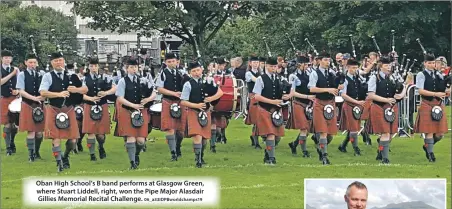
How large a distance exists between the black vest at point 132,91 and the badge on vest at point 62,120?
0.83 metres

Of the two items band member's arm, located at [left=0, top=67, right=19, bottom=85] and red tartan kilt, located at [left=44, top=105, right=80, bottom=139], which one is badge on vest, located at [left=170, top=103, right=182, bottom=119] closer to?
red tartan kilt, located at [left=44, top=105, right=80, bottom=139]

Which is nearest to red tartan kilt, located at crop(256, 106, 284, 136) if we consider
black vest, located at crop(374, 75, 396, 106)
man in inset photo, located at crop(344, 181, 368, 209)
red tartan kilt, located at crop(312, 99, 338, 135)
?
red tartan kilt, located at crop(312, 99, 338, 135)

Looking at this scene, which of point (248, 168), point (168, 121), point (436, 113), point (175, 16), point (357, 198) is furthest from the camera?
point (175, 16)

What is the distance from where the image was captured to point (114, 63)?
11.6 meters

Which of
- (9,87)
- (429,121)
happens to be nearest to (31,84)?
(9,87)

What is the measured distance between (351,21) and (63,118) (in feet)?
35.2

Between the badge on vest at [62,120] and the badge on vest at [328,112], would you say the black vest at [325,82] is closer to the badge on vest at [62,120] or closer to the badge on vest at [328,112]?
the badge on vest at [328,112]

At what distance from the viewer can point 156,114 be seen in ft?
34.2

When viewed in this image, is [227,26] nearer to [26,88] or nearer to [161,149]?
[161,149]

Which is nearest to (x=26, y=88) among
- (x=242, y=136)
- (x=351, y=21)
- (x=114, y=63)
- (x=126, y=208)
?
(x=114, y=63)

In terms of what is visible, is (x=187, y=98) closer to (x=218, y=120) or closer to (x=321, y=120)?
(x=321, y=120)

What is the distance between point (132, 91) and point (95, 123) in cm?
110

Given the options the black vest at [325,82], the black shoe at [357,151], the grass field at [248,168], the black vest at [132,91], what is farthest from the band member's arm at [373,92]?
the black vest at [132,91]

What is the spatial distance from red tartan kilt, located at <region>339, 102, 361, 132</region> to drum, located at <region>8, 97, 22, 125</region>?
4129 millimetres
